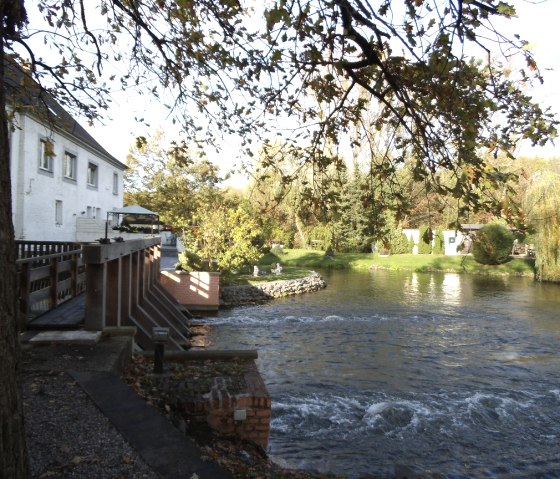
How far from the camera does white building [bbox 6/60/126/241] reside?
19172 millimetres

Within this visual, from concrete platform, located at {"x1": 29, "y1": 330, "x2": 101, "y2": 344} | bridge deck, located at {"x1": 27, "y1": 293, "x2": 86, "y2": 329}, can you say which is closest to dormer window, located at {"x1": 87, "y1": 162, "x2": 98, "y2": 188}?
bridge deck, located at {"x1": 27, "y1": 293, "x2": 86, "y2": 329}

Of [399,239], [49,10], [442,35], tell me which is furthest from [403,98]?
[399,239]

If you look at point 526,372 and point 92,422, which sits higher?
point 92,422

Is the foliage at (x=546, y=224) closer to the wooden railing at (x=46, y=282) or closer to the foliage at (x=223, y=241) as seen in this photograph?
the foliage at (x=223, y=241)

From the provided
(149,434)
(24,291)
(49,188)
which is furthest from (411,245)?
(149,434)

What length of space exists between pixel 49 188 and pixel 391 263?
96.2 feet

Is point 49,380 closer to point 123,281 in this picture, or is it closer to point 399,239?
point 123,281

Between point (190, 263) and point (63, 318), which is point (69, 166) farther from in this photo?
point (63, 318)

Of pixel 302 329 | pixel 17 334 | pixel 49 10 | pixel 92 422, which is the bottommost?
pixel 302 329

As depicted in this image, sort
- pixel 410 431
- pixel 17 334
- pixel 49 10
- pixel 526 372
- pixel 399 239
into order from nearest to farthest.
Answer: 1. pixel 17 334
2. pixel 49 10
3. pixel 410 431
4. pixel 526 372
5. pixel 399 239

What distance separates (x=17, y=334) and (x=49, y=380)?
8.68 ft

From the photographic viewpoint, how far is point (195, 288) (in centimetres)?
2066

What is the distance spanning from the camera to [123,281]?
1043cm

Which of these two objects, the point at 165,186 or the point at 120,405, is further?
the point at 165,186
